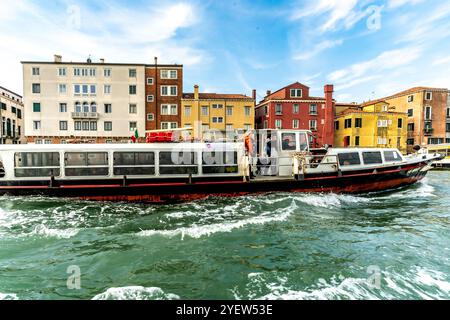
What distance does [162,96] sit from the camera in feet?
126

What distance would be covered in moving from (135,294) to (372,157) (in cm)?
1371

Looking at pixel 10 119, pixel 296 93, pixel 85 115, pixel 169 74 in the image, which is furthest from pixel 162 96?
pixel 10 119

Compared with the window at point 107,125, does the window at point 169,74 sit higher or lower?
higher

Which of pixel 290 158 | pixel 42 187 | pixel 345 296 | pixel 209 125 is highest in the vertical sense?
pixel 209 125

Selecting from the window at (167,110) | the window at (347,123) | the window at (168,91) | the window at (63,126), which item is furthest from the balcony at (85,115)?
the window at (347,123)

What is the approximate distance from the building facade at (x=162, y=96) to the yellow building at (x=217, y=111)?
64.1 inches

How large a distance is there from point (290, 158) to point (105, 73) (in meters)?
35.6

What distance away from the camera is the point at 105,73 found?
37219mm

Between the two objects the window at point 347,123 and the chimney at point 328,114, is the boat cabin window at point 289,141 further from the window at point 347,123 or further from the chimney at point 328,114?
the window at point 347,123

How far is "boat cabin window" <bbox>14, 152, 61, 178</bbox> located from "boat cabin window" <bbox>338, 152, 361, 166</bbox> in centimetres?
1426

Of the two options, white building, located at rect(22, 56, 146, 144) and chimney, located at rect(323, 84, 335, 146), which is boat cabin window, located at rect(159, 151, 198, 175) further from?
chimney, located at rect(323, 84, 335, 146)

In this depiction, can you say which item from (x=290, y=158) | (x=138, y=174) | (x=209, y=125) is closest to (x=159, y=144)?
(x=138, y=174)

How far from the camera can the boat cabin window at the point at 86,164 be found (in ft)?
37.1

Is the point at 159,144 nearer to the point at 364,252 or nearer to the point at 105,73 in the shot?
the point at 364,252
